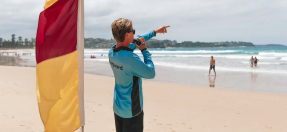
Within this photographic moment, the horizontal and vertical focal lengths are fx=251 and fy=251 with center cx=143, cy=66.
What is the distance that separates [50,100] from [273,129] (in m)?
4.58

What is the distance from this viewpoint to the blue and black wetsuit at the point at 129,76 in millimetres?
1967

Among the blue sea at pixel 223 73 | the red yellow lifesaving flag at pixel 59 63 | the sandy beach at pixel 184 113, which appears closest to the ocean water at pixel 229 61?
the blue sea at pixel 223 73

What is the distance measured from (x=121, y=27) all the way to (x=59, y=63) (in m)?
1.09

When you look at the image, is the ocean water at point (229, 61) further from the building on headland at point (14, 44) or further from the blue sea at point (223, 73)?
the building on headland at point (14, 44)

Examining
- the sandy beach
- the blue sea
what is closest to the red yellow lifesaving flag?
the sandy beach

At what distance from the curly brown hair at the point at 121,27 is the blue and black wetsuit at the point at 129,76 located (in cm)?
10

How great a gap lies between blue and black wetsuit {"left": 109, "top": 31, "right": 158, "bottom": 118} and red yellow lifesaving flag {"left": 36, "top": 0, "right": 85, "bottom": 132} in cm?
79

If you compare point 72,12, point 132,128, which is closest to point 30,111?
point 72,12

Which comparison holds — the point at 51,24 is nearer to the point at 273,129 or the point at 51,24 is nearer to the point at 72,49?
the point at 72,49

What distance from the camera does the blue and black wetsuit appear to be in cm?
197

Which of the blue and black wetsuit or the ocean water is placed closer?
the blue and black wetsuit

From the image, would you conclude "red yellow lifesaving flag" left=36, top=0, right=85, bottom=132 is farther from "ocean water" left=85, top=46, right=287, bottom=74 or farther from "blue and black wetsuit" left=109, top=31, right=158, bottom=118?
"ocean water" left=85, top=46, right=287, bottom=74

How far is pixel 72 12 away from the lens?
2.70m

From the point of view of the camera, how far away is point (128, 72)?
201 cm
